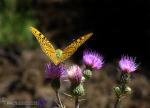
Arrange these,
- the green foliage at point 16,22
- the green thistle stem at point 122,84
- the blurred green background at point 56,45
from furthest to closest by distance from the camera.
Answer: the green foliage at point 16,22 < the blurred green background at point 56,45 < the green thistle stem at point 122,84

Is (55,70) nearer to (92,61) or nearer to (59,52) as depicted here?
(59,52)

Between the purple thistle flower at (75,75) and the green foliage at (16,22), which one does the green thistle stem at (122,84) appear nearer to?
the purple thistle flower at (75,75)

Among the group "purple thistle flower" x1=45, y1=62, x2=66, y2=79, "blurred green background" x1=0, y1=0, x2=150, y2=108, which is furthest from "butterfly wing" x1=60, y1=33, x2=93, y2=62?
"blurred green background" x1=0, y1=0, x2=150, y2=108

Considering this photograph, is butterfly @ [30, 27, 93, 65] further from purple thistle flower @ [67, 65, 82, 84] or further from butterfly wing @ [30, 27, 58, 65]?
purple thistle flower @ [67, 65, 82, 84]

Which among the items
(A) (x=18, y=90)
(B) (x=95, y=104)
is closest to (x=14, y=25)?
(A) (x=18, y=90)

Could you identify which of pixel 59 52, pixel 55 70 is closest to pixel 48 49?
pixel 59 52

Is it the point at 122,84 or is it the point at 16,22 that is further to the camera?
the point at 16,22

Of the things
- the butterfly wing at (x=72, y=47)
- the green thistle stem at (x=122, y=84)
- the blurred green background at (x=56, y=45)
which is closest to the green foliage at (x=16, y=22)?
the blurred green background at (x=56, y=45)
